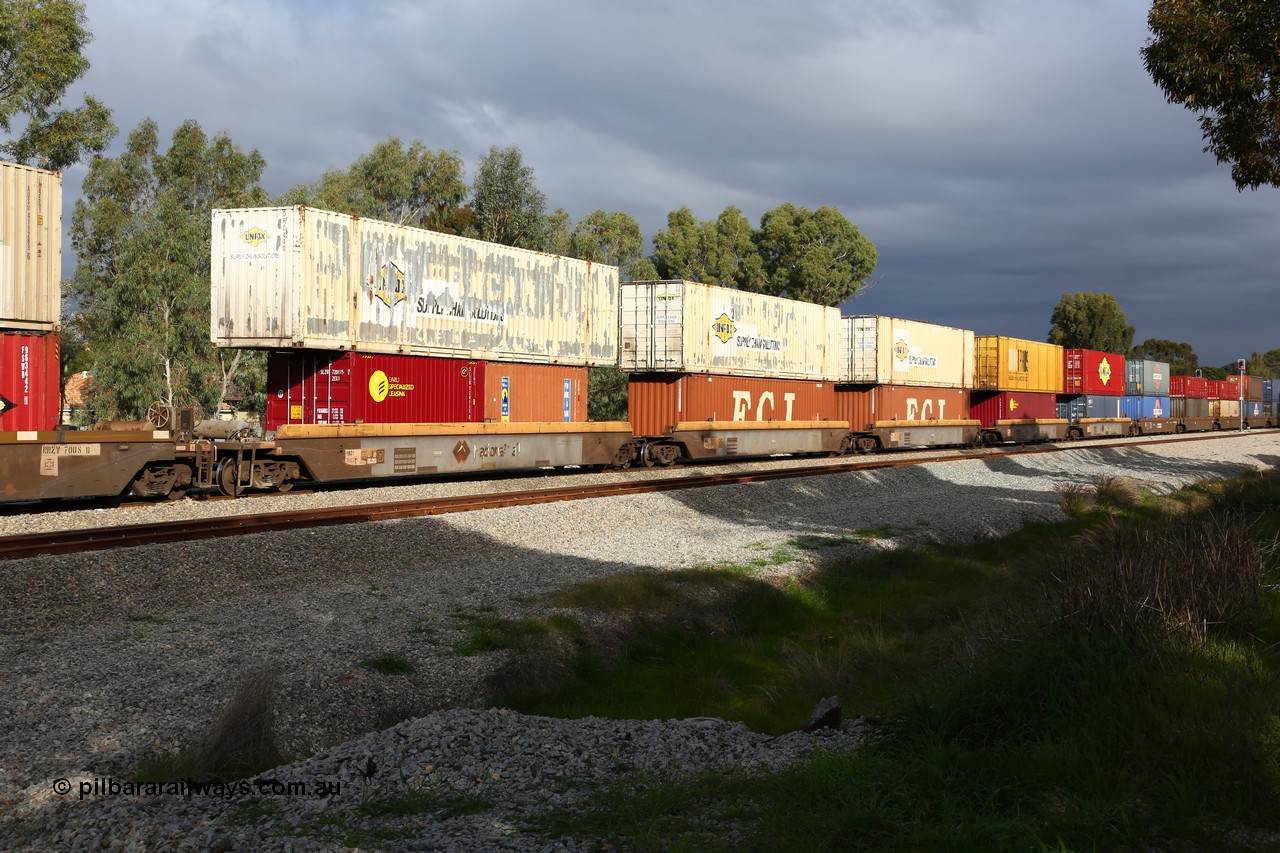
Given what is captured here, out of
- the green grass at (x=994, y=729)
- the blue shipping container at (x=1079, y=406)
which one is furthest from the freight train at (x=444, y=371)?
the blue shipping container at (x=1079, y=406)

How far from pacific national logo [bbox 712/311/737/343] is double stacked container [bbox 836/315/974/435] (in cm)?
718

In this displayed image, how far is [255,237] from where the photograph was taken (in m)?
17.7

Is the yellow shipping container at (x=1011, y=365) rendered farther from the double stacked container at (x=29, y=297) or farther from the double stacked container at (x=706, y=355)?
the double stacked container at (x=29, y=297)

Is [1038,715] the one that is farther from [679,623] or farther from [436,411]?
[436,411]

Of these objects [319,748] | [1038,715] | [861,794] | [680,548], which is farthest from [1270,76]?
[319,748]

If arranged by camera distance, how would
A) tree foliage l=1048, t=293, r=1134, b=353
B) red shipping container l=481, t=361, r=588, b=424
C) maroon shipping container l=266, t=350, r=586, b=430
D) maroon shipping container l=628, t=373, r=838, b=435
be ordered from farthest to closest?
tree foliage l=1048, t=293, r=1134, b=353 → maroon shipping container l=628, t=373, r=838, b=435 → red shipping container l=481, t=361, r=588, b=424 → maroon shipping container l=266, t=350, r=586, b=430

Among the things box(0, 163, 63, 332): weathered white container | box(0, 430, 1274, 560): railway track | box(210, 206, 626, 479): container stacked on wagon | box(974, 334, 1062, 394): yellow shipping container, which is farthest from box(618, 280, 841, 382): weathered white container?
box(0, 163, 63, 332): weathered white container

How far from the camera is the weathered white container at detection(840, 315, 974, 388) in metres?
33.3

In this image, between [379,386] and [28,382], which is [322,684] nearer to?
[28,382]

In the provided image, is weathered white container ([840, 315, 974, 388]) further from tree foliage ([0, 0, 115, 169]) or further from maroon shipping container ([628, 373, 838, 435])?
tree foliage ([0, 0, 115, 169])

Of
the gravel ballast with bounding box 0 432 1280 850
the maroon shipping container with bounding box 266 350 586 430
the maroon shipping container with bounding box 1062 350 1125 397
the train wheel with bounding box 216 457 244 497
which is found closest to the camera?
the gravel ballast with bounding box 0 432 1280 850

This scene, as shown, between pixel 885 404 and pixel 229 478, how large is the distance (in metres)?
24.1

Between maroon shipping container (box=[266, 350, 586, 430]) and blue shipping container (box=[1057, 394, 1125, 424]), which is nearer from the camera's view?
maroon shipping container (box=[266, 350, 586, 430])

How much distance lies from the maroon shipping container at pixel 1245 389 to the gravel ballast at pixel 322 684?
62.6 meters
